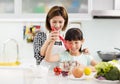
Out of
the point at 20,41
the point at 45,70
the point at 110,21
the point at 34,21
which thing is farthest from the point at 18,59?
the point at 45,70

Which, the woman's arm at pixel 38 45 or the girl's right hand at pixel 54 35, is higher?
the girl's right hand at pixel 54 35

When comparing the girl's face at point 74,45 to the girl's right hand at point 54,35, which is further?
the girl's face at point 74,45

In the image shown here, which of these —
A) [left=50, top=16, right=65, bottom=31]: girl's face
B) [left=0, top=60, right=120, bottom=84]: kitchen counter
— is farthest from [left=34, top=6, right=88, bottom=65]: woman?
[left=0, top=60, right=120, bottom=84]: kitchen counter

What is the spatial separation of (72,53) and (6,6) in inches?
64.6

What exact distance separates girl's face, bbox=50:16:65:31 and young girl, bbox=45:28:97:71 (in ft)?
0.23

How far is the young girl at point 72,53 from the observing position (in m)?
1.81

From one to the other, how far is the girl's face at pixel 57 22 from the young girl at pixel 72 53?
0.07 m

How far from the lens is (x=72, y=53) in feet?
6.21

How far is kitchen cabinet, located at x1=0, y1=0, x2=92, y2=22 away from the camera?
3.20m

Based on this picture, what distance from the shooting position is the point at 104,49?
10.8 feet

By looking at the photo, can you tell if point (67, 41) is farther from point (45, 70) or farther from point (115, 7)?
point (115, 7)

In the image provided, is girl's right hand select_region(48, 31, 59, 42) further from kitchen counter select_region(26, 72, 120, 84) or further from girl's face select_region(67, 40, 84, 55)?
kitchen counter select_region(26, 72, 120, 84)

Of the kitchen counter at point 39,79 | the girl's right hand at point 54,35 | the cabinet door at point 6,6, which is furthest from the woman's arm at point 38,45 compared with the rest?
the cabinet door at point 6,6

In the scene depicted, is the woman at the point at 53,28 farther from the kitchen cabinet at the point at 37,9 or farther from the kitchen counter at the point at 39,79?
the kitchen cabinet at the point at 37,9
